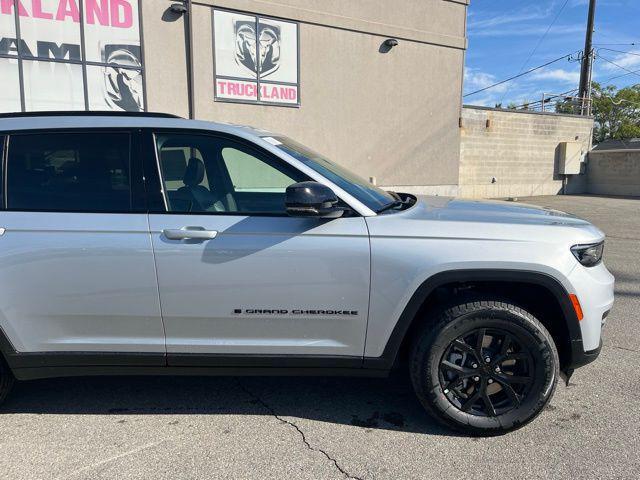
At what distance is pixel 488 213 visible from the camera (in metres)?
3.13

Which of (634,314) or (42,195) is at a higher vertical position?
(42,195)

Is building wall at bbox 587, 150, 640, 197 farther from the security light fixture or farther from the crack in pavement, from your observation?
the crack in pavement

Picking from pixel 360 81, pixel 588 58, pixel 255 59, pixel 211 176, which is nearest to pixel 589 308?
pixel 211 176

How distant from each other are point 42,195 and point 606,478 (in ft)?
11.2

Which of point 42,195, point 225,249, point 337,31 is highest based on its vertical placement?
point 337,31

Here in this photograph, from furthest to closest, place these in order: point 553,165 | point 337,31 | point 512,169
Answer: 1. point 553,165
2. point 512,169
3. point 337,31

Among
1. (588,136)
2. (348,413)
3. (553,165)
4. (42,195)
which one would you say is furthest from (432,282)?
(588,136)

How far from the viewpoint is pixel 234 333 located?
9.42 ft

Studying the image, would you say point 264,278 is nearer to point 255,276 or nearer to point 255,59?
point 255,276

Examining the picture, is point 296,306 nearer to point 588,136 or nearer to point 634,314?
point 634,314

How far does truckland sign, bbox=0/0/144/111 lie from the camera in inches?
428

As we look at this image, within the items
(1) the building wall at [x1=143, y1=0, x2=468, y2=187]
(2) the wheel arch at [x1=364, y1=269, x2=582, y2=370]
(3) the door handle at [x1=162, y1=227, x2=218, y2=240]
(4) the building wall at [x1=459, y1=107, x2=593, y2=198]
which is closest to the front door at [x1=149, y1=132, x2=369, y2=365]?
(3) the door handle at [x1=162, y1=227, x2=218, y2=240]

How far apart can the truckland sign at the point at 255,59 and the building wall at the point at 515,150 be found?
321 inches

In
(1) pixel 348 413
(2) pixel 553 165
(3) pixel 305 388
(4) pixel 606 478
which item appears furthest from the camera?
(2) pixel 553 165
